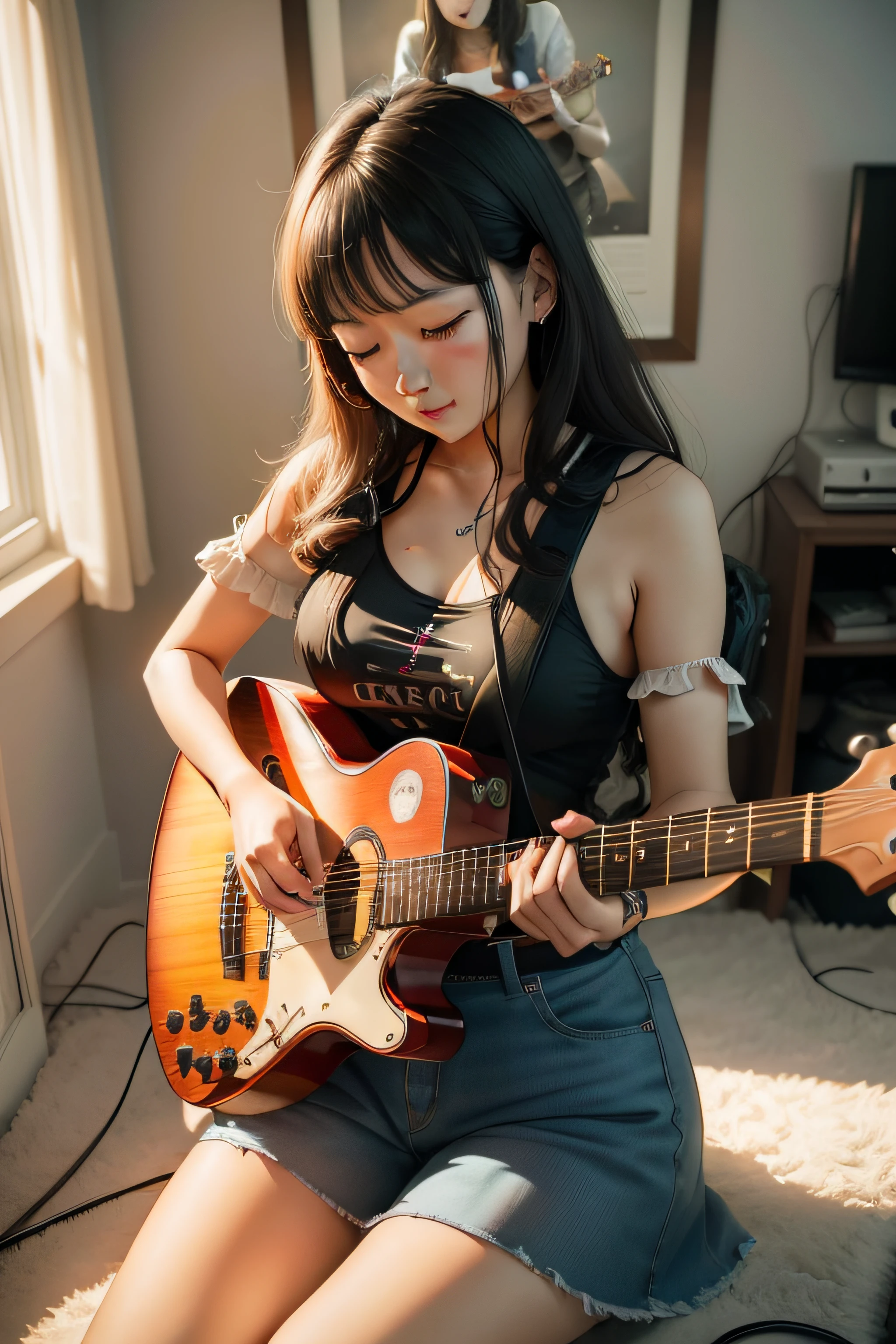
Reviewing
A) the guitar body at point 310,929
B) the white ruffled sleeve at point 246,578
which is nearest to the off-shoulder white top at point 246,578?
the white ruffled sleeve at point 246,578

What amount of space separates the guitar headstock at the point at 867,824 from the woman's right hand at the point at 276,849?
1.85ft

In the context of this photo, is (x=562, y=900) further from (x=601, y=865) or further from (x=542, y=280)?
(x=542, y=280)

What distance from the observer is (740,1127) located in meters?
1.57

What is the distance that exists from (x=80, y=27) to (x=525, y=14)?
2.64 ft

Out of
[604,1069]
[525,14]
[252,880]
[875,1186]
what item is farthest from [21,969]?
[525,14]

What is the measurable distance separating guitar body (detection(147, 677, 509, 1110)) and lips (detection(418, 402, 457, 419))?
327 mm

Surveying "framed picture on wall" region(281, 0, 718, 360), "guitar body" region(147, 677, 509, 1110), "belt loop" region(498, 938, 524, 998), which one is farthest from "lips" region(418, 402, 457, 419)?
"framed picture on wall" region(281, 0, 718, 360)

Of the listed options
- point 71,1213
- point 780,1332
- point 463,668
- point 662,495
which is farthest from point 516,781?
point 71,1213

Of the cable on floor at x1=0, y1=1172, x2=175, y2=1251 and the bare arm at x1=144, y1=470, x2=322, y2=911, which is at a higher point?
the bare arm at x1=144, y1=470, x2=322, y2=911

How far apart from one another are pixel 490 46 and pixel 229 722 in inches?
53.6

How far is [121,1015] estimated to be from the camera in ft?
6.15

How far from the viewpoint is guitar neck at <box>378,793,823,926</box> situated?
778mm

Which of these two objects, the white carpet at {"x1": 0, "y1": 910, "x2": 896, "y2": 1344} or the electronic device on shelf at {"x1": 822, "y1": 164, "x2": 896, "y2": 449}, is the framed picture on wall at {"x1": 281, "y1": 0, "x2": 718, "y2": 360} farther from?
the white carpet at {"x1": 0, "y1": 910, "x2": 896, "y2": 1344}

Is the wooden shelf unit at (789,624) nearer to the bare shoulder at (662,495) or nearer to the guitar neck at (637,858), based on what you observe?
the bare shoulder at (662,495)
